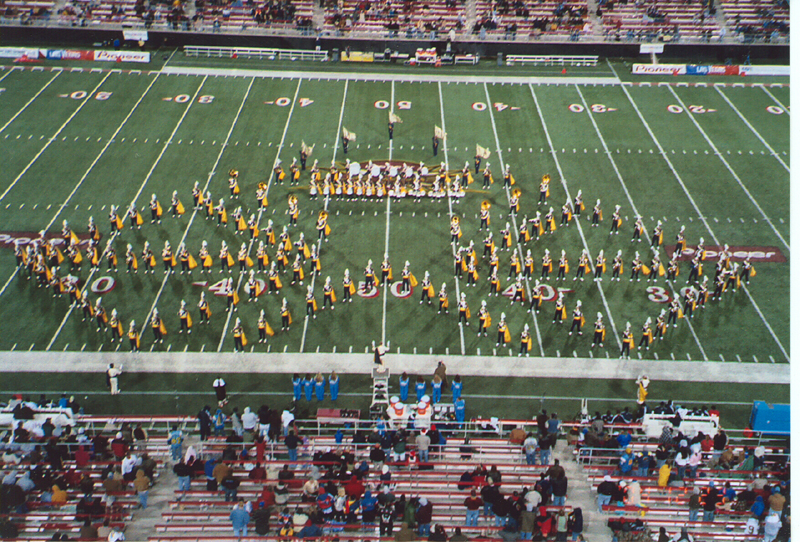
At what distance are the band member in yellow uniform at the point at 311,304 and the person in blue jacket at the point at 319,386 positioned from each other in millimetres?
2629

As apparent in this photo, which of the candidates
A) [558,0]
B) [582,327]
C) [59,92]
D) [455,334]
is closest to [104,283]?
[455,334]

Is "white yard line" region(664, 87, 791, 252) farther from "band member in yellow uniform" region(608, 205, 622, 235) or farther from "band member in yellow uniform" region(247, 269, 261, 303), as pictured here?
"band member in yellow uniform" region(247, 269, 261, 303)

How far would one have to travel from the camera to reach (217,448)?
1538cm

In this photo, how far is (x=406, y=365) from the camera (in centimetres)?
1883

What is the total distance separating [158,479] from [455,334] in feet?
25.2

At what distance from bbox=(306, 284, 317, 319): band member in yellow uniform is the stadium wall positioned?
20.6 m

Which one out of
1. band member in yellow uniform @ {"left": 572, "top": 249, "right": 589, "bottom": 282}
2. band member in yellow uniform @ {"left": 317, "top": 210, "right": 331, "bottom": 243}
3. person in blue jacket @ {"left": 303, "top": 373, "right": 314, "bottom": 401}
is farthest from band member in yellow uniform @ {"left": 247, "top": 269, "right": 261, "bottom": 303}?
band member in yellow uniform @ {"left": 572, "top": 249, "right": 589, "bottom": 282}

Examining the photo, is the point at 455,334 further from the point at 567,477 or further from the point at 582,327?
the point at 567,477

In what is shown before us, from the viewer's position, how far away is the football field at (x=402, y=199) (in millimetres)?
19984

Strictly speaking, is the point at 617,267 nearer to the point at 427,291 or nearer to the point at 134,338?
the point at 427,291

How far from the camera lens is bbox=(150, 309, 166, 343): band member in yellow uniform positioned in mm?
19125

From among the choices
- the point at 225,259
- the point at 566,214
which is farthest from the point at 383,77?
the point at 225,259

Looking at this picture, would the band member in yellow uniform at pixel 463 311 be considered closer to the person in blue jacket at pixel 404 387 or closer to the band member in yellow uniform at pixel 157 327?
the person in blue jacket at pixel 404 387

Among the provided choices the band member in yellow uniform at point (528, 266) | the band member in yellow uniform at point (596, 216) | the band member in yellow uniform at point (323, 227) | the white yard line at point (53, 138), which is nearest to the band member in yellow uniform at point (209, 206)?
the band member in yellow uniform at point (323, 227)
